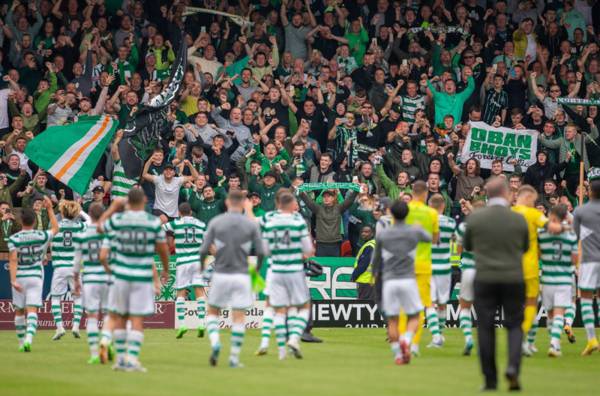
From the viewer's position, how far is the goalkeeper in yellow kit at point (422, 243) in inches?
753

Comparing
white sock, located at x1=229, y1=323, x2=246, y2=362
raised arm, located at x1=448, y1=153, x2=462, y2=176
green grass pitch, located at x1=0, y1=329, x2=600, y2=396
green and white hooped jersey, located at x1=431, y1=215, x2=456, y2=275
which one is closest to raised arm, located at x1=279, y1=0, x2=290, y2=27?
raised arm, located at x1=448, y1=153, x2=462, y2=176

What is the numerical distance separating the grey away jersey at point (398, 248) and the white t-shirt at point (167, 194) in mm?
11009

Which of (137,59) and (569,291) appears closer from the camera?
(569,291)

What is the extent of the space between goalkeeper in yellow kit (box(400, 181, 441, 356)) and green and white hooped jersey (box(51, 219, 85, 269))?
6.06 meters

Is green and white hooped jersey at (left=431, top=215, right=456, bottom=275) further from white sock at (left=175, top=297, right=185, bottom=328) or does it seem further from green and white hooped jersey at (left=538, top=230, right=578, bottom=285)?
white sock at (left=175, top=297, right=185, bottom=328)

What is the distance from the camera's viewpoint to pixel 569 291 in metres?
19.8

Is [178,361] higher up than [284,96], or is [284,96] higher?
[284,96]

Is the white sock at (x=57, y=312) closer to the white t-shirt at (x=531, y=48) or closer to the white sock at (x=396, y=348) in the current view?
the white sock at (x=396, y=348)

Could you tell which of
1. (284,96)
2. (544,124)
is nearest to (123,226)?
(284,96)

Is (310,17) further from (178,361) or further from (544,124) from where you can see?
(178,361)

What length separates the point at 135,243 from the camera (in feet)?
54.8

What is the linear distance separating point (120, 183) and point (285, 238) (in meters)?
10.1

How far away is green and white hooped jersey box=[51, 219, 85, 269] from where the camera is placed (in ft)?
74.0

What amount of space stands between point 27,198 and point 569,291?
42.2ft
